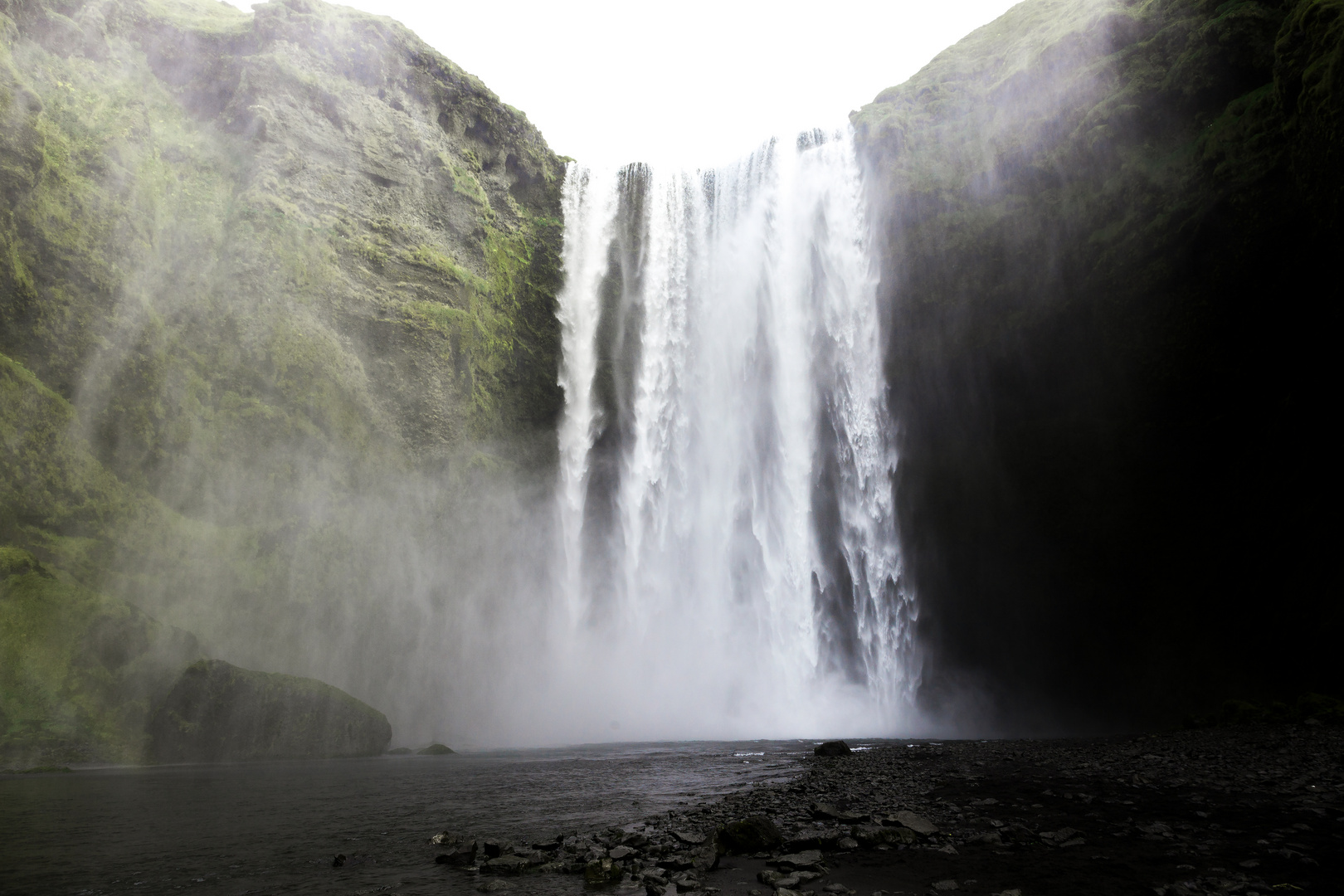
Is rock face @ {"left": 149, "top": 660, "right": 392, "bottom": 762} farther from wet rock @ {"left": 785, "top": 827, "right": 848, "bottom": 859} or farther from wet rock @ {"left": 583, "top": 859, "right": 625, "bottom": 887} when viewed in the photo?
wet rock @ {"left": 785, "top": 827, "right": 848, "bottom": 859}

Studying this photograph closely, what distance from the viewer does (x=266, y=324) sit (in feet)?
74.9

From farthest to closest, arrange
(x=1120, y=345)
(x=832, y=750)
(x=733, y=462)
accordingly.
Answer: (x=733, y=462) → (x=1120, y=345) → (x=832, y=750)

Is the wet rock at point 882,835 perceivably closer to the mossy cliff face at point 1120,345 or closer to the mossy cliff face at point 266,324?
the mossy cliff face at point 1120,345

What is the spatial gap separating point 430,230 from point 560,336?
676 centimetres

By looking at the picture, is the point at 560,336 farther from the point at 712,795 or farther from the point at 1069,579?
the point at 712,795

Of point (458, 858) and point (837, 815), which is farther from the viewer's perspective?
point (837, 815)

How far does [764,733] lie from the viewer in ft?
71.2

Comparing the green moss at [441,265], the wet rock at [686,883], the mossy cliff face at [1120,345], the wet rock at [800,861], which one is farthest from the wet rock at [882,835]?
the green moss at [441,265]

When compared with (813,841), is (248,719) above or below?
above

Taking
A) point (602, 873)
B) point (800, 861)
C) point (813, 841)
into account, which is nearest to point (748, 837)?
point (813, 841)

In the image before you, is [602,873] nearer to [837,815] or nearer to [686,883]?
[686,883]

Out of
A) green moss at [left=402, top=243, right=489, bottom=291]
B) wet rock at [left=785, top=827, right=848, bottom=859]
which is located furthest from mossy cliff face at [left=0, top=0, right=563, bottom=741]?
wet rock at [left=785, top=827, right=848, bottom=859]

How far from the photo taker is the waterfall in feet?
78.3

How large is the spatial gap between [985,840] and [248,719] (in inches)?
675
